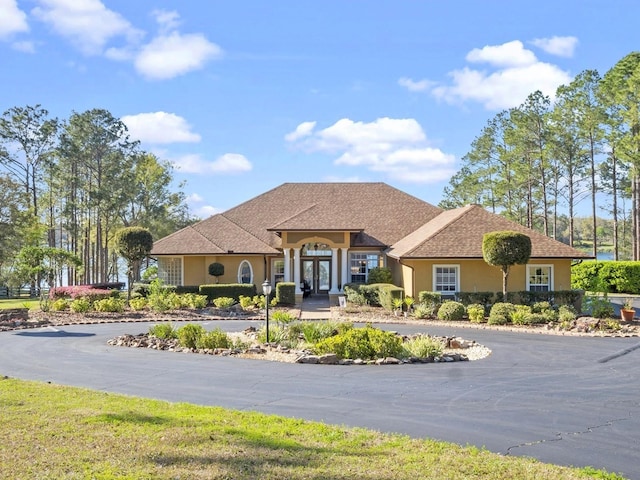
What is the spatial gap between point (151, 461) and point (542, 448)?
4.86m

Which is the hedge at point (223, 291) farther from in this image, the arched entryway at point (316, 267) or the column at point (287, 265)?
the arched entryway at point (316, 267)

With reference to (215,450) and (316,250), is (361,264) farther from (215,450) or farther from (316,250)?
(215,450)

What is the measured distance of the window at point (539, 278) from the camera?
26.5 metres

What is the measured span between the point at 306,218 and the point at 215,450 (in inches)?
1034

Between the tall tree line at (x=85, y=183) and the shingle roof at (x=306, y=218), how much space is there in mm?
13893

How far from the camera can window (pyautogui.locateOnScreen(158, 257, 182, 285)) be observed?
3216cm

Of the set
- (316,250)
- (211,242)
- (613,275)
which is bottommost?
(613,275)

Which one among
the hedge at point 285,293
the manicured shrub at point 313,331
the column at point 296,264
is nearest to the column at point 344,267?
the column at point 296,264

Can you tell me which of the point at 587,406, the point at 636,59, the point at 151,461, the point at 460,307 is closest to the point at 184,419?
the point at 151,461

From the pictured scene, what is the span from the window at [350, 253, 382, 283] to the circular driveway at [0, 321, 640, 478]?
53.7ft

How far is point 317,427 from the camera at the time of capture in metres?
7.86

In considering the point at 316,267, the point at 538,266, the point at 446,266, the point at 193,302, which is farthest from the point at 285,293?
the point at 538,266

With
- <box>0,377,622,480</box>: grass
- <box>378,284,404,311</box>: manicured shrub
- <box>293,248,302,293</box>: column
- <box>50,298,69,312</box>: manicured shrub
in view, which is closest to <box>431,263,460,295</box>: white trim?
<box>378,284,404,311</box>: manicured shrub

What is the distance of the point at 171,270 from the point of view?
32.5 meters
